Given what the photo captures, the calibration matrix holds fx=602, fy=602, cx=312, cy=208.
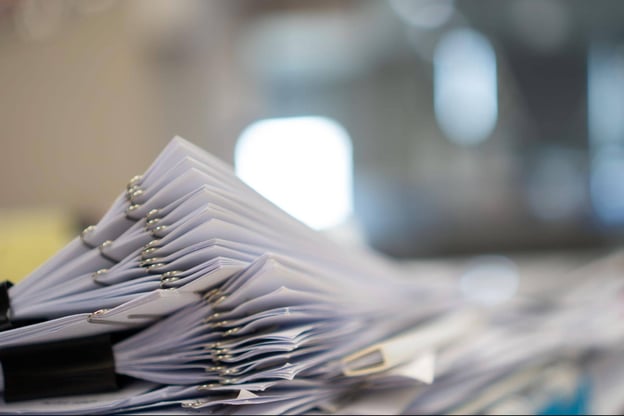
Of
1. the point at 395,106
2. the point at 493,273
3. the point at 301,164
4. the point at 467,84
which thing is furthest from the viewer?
the point at 395,106

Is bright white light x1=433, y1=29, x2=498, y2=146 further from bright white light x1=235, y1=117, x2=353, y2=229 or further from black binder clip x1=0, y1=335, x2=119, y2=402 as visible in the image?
black binder clip x1=0, y1=335, x2=119, y2=402

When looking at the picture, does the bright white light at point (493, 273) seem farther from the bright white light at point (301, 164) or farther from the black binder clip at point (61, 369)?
the black binder clip at point (61, 369)

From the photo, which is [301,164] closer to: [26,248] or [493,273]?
[493,273]

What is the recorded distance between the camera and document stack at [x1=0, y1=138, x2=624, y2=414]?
254 mm

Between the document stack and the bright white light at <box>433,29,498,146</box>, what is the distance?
2307 mm

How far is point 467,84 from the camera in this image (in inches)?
98.0

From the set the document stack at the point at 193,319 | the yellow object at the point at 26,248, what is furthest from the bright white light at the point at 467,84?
the document stack at the point at 193,319

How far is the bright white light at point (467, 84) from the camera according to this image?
2459 millimetres

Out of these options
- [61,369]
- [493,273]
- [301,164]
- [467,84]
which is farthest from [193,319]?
[467,84]

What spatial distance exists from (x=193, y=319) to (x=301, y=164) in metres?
2.05

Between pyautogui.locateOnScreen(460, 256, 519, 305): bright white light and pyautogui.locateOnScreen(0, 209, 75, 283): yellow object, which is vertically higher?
pyautogui.locateOnScreen(460, 256, 519, 305): bright white light

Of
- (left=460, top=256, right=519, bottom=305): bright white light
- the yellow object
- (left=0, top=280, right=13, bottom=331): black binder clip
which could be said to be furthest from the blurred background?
(left=0, top=280, right=13, bottom=331): black binder clip

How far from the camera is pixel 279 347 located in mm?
256

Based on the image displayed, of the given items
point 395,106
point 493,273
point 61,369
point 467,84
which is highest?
point 395,106
